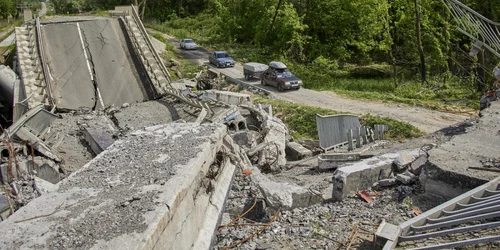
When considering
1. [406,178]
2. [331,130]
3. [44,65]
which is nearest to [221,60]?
[44,65]

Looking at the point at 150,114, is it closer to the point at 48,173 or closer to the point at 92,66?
the point at 48,173

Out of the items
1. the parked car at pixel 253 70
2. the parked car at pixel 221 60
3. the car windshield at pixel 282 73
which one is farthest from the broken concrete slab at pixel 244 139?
the parked car at pixel 221 60

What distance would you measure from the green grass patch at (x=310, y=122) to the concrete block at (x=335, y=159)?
6691mm

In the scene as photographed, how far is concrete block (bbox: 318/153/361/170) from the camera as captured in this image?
11.1m

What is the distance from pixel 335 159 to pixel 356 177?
108 inches

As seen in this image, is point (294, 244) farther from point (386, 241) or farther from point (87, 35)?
point (87, 35)

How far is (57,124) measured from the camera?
→ 14.5 metres

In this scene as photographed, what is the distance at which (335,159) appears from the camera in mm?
11289

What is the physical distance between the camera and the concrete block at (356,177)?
8352mm

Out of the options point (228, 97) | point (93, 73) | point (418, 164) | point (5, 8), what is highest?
point (5, 8)

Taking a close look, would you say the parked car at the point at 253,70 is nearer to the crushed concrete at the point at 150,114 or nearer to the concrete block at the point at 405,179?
the crushed concrete at the point at 150,114

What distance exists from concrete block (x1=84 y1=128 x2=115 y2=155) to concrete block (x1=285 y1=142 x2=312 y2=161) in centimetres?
594

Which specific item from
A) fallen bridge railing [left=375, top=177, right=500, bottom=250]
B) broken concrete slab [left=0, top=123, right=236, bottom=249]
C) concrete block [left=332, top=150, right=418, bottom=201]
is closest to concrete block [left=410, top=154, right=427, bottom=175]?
concrete block [left=332, top=150, right=418, bottom=201]

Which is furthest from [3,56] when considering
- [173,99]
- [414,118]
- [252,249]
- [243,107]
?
[252,249]
